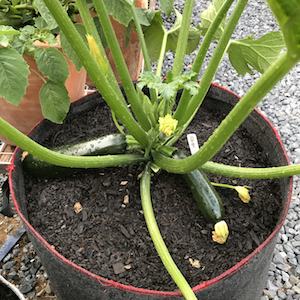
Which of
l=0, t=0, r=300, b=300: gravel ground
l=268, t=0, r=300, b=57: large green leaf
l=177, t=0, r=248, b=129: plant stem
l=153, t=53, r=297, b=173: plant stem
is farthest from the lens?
l=0, t=0, r=300, b=300: gravel ground

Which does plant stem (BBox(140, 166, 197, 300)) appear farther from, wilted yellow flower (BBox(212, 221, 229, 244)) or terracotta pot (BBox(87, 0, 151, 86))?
terracotta pot (BBox(87, 0, 151, 86))

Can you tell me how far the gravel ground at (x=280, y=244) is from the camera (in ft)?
4.70

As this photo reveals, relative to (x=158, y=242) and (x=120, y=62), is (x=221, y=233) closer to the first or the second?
(x=158, y=242)

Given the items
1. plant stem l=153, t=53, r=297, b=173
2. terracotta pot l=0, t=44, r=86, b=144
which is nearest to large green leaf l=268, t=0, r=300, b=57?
plant stem l=153, t=53, r=297, b=173

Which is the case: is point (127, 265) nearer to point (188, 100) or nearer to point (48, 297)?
point (188, 100)

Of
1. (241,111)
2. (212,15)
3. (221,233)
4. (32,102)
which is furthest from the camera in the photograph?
(32,102)

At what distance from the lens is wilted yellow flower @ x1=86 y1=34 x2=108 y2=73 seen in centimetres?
102

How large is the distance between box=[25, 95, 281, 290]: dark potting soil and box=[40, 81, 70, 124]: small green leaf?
0.14 meters

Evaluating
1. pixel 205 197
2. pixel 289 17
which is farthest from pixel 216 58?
pixel 289 17

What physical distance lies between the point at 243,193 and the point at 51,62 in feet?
1.65

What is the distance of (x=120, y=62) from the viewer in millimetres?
1042

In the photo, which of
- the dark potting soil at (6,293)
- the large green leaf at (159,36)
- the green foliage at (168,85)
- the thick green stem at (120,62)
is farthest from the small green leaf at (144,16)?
the dark potting soil at (6,293)

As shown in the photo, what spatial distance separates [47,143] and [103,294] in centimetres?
43

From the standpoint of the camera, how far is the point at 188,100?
1093 mm
